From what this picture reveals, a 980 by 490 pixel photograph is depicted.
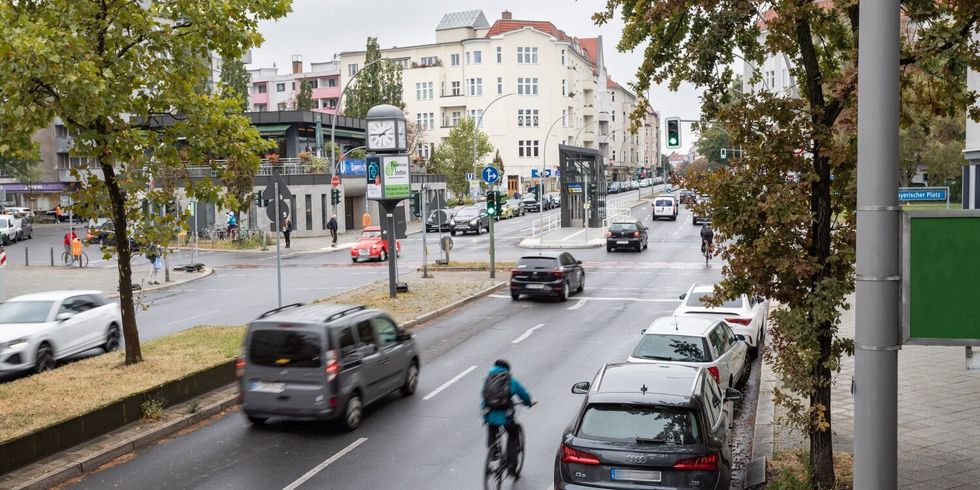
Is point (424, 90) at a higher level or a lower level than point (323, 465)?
higher

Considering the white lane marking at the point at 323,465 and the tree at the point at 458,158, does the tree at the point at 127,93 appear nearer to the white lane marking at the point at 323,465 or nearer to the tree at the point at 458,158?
Answer: the white lane marking at the point at 323,465

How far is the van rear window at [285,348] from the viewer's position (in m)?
11.7

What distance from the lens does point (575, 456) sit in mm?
8102

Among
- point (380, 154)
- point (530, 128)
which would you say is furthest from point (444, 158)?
point (380, 154)

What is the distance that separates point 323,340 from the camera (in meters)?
11.7

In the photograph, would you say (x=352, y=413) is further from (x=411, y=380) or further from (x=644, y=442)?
(x=644, y=442)

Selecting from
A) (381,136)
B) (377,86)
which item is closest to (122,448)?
(381,136)

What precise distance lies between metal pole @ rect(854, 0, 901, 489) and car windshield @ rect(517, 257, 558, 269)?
21.7 meters

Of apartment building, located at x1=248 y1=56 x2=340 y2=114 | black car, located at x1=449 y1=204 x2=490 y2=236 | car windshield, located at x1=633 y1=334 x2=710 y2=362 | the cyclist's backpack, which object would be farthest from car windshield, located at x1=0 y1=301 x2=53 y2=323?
apartment building, located at x1=248 y1=56 x2=340 y2=114

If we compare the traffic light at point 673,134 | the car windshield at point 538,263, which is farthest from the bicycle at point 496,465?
the traffic light at point 673,134

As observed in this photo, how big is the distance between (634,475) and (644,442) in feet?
1.04

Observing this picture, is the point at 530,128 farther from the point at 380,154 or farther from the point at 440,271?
the point at 380,154

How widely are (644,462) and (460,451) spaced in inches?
155

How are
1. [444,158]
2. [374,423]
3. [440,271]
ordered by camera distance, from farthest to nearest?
[444,158], [440,271], [374,423]
